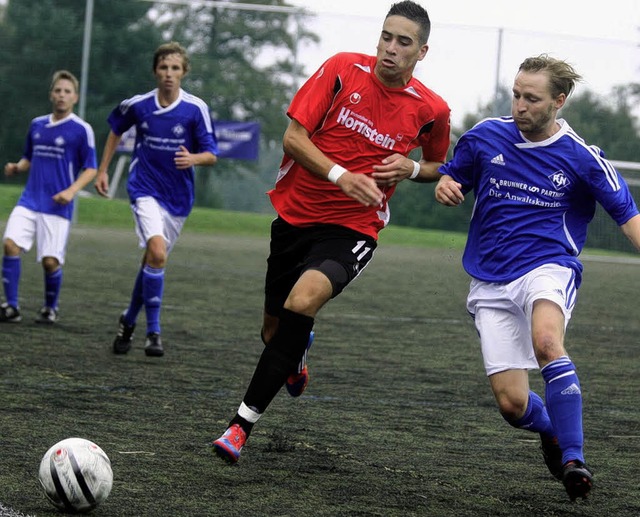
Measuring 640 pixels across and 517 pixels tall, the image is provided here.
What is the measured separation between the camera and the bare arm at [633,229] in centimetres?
457

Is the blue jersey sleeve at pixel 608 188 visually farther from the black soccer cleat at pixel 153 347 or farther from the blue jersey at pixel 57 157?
the blue jersey at pixel 57 157

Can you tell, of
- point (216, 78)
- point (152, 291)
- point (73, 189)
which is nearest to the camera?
point (152, 291)

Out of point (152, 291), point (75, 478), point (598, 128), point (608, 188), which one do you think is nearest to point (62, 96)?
point (152, 291)

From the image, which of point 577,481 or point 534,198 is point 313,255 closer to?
point 534,198

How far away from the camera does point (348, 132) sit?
5.14 meters

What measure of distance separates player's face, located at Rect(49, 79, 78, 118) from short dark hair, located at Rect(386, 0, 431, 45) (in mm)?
4337

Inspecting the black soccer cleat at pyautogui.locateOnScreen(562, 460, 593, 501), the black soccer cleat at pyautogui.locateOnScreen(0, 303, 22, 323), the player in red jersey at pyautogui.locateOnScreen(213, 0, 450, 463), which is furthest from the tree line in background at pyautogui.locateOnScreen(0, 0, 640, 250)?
the black soccer cleat at pyautogui.locateOnScreen(562, 460, 593, 501)

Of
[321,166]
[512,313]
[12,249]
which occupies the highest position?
[321,166]

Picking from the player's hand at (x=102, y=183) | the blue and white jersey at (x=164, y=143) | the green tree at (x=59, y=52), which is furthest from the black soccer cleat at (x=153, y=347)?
the green tree at (x=59, y=52)

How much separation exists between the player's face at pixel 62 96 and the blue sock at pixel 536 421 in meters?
5.34

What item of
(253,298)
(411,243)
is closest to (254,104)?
(411,243)

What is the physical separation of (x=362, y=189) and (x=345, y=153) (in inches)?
17.5

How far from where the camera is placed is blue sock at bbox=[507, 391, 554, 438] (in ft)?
15.3

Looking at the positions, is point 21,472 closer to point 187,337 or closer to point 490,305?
point 490,305
